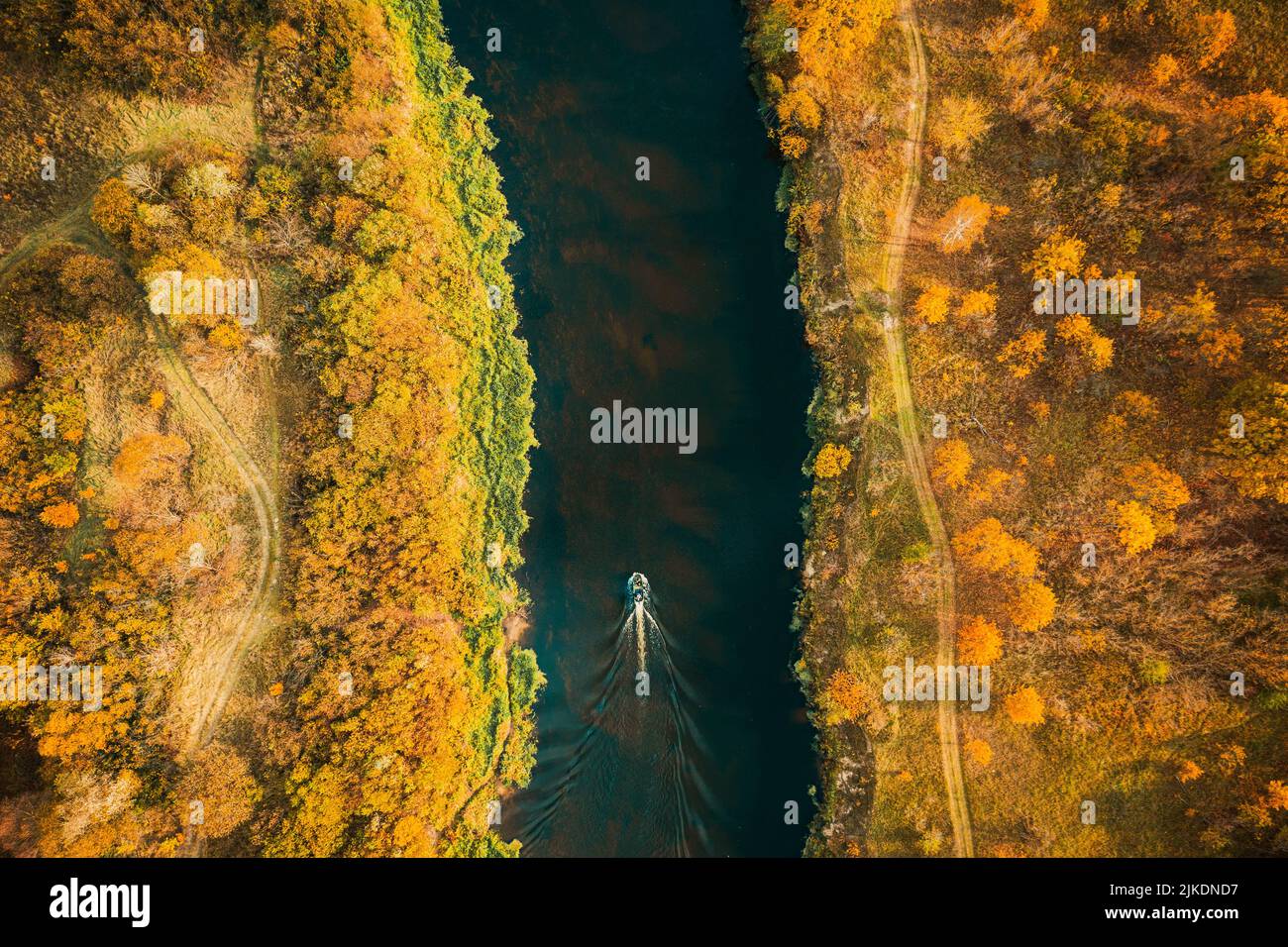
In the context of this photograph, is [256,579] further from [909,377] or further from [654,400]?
[909,377]

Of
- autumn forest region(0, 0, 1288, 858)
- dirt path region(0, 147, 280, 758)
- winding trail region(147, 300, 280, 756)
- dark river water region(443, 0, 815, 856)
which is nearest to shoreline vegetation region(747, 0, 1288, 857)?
autumn forest region(0, 0, 1288, 858)

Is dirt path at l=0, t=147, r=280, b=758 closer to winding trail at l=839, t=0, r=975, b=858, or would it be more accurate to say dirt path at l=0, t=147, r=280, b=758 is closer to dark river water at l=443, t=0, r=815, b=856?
dark river water at l=443, t=0, r=815, b=856

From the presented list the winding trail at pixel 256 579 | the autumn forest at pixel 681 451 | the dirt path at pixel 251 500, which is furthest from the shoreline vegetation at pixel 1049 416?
the dirt path at pixel 251 500

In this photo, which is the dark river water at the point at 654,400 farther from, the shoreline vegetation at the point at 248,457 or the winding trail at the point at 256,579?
the winding trail at the point at 256,579

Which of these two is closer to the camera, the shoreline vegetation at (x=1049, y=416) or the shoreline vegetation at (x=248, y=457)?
the shoreline vegetation at (x=1049, y=416)

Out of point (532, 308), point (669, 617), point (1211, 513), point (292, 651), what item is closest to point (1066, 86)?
point (1211, 513)
